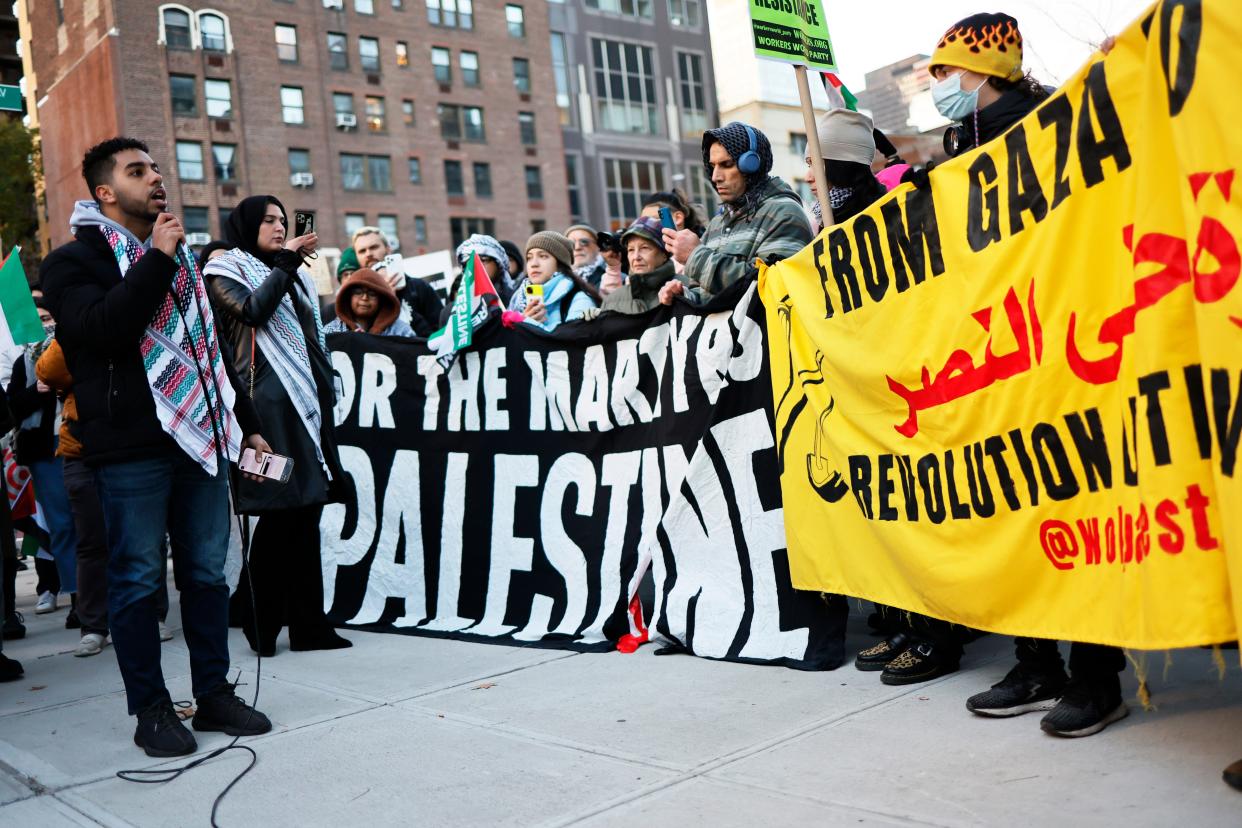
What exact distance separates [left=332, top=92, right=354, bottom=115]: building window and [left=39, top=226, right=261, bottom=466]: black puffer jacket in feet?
150

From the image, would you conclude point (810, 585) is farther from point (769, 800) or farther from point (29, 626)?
point (29, 626)

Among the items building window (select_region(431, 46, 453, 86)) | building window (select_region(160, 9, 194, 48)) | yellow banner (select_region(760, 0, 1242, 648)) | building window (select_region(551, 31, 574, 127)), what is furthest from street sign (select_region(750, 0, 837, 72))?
building window (select_region(551, 31, 574, 127))

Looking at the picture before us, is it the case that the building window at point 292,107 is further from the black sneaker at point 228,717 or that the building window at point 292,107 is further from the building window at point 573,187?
the black sneaker at point 228,717

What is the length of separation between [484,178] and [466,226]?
245 centimetres

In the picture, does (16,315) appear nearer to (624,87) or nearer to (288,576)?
(288,576)

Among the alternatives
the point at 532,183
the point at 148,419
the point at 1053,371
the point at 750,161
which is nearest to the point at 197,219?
the point at 532,183

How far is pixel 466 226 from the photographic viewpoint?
164 ft

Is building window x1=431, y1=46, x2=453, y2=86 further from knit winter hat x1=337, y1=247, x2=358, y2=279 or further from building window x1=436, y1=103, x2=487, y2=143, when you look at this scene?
knit winter hat x1=337, y1=247, x2=358, y2=279

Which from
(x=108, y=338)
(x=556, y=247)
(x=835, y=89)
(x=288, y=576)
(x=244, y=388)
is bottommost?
(x=288, y=576)

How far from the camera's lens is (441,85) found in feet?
165

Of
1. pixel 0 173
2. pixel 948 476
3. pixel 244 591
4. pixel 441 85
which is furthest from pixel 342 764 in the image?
pixel 441 85

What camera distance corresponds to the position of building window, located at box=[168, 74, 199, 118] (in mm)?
43688

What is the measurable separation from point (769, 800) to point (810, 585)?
5.04 ft

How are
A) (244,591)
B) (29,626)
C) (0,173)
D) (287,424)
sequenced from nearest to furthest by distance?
(287,424), (244,591), (29,626), (0,173)
